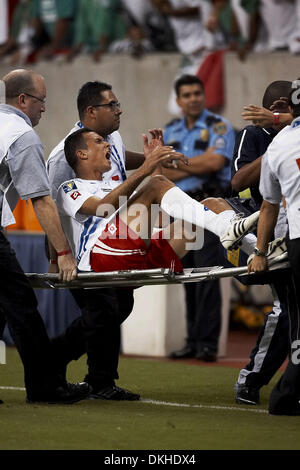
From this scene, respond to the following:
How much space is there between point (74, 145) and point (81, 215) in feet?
1.59

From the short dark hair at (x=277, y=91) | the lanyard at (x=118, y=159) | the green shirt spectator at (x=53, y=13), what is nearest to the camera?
the short dark hair at (x=277, y=91)

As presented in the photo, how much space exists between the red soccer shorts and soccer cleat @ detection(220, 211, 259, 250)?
0.42 meters

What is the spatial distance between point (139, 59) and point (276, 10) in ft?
7.12

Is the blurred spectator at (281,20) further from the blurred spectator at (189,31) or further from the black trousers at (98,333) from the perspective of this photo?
the black trousers at (98,333)

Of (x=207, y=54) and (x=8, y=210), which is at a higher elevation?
(x=207, y=54)

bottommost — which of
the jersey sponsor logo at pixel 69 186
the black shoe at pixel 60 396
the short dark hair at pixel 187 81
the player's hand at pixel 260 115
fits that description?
the black shoe at pixel 60 396

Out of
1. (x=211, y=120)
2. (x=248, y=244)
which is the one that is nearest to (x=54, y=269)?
(x=248, y=244)

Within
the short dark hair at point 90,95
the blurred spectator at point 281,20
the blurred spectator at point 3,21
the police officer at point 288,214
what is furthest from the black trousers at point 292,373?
the blurred spectator at point 3,21

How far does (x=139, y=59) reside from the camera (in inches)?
538

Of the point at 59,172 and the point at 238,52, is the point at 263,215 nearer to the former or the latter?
the point at 59,172

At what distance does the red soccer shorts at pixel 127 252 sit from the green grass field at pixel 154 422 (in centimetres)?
89

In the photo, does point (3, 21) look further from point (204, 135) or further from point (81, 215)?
point (81, 215)

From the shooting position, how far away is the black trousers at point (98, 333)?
694 cm

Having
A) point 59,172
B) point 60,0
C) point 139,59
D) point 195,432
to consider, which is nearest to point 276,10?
point 139,59
